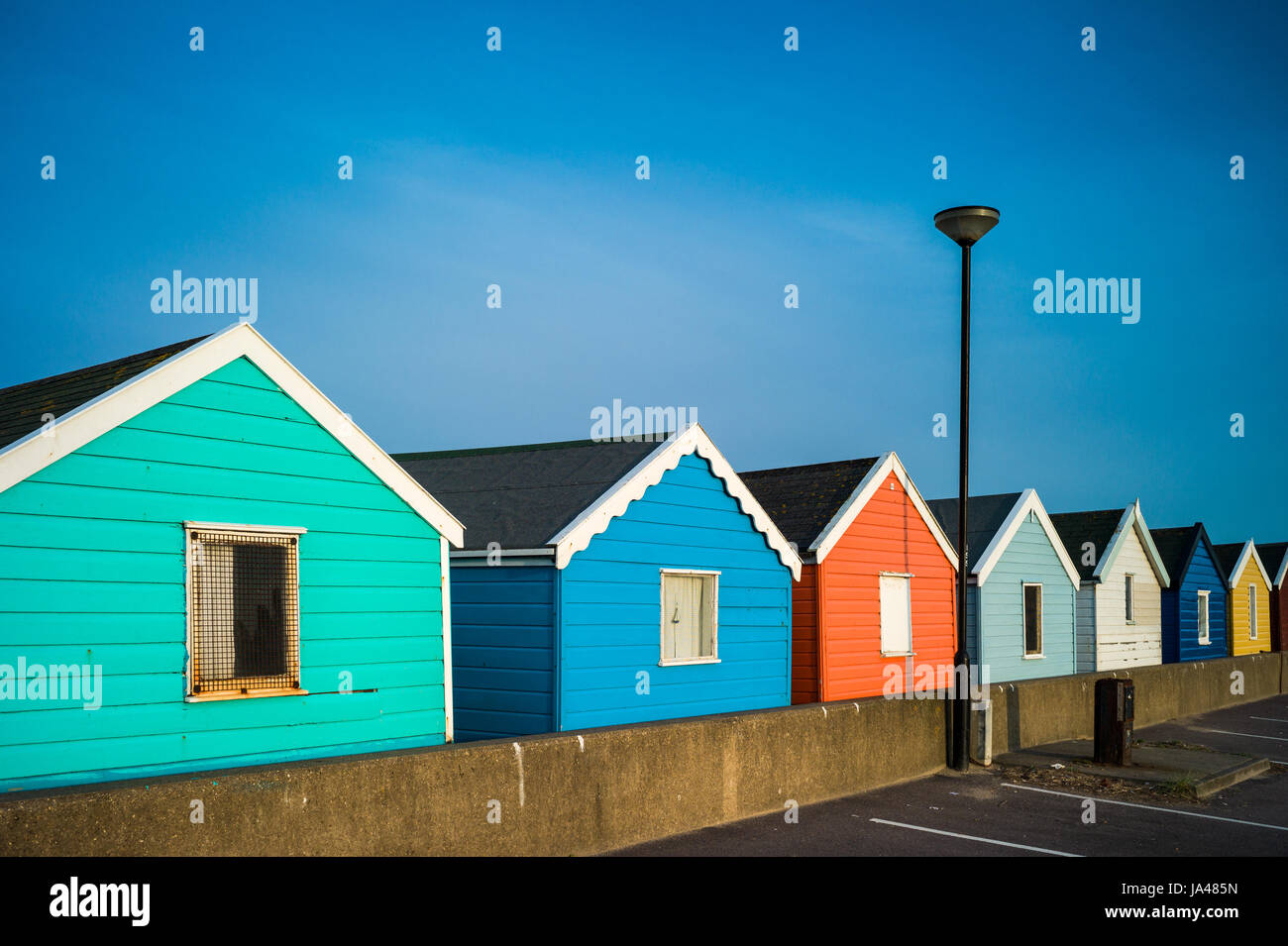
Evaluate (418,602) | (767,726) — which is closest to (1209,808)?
(767,726)

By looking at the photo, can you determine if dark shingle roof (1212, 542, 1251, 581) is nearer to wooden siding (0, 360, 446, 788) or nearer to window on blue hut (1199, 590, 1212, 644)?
window on blue hut (1199, 590, 1212, 644)

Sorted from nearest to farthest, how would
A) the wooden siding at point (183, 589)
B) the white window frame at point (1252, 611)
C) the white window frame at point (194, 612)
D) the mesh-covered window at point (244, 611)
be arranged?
the wooden siding at point (183, 589) → the white window frame at point (194, 612) → the mesh-covered window at point (244, 611) → the white window frame at point (1252, 611)

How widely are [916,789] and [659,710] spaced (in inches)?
128

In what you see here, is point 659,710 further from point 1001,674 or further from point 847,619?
point 1001,674

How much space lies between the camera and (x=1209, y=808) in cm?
1144

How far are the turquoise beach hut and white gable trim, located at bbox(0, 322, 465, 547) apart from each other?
0.05ft

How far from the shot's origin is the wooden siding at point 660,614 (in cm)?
1270

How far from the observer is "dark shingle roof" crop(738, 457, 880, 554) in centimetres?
1769

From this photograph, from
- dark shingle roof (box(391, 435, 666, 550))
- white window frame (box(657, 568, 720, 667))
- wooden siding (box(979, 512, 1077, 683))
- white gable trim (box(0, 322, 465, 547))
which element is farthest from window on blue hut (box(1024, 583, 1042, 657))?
white gable trim (box(0, 322, 465, 547))

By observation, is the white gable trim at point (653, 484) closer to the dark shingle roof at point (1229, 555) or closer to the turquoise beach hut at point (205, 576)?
the turquoise beach hut at point (205, 576)

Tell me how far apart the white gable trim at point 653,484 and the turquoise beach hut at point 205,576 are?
160 cm

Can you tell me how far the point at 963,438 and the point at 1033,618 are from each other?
38.7ft
